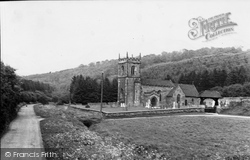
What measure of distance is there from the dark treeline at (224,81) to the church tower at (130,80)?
13.7 metres

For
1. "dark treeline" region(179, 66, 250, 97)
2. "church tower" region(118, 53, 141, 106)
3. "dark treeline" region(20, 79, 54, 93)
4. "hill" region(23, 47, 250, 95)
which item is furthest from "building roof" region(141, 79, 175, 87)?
"dark treeline" region(20, 79, 54, 93)

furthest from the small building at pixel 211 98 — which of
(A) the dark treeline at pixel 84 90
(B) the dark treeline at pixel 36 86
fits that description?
(B) the dark treeline at pixel 36 86

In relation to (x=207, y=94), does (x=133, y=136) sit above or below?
below

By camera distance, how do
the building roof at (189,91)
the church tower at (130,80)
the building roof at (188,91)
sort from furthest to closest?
1. the building roof at (189,91)
2. the building roof at (188,91)
3. the church tower at (130,80)

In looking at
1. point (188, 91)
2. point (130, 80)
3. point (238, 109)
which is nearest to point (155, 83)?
point (130, 80)

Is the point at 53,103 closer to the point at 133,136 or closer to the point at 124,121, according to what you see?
the point at 124,121

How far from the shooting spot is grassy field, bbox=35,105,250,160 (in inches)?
482

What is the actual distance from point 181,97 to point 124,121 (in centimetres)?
2296

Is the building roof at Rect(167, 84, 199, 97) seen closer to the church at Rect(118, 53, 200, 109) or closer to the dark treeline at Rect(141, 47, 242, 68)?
the church at Rect(118, 53, 200, 109)

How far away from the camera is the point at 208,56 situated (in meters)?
56.6

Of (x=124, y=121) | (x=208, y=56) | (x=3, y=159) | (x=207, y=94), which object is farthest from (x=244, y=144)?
(x=208, y=56)

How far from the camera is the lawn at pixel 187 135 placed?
44.6ft

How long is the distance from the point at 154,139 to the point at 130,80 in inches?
1105

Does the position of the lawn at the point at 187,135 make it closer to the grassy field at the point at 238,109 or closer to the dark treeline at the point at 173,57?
the grassy field at the point at 238,109
